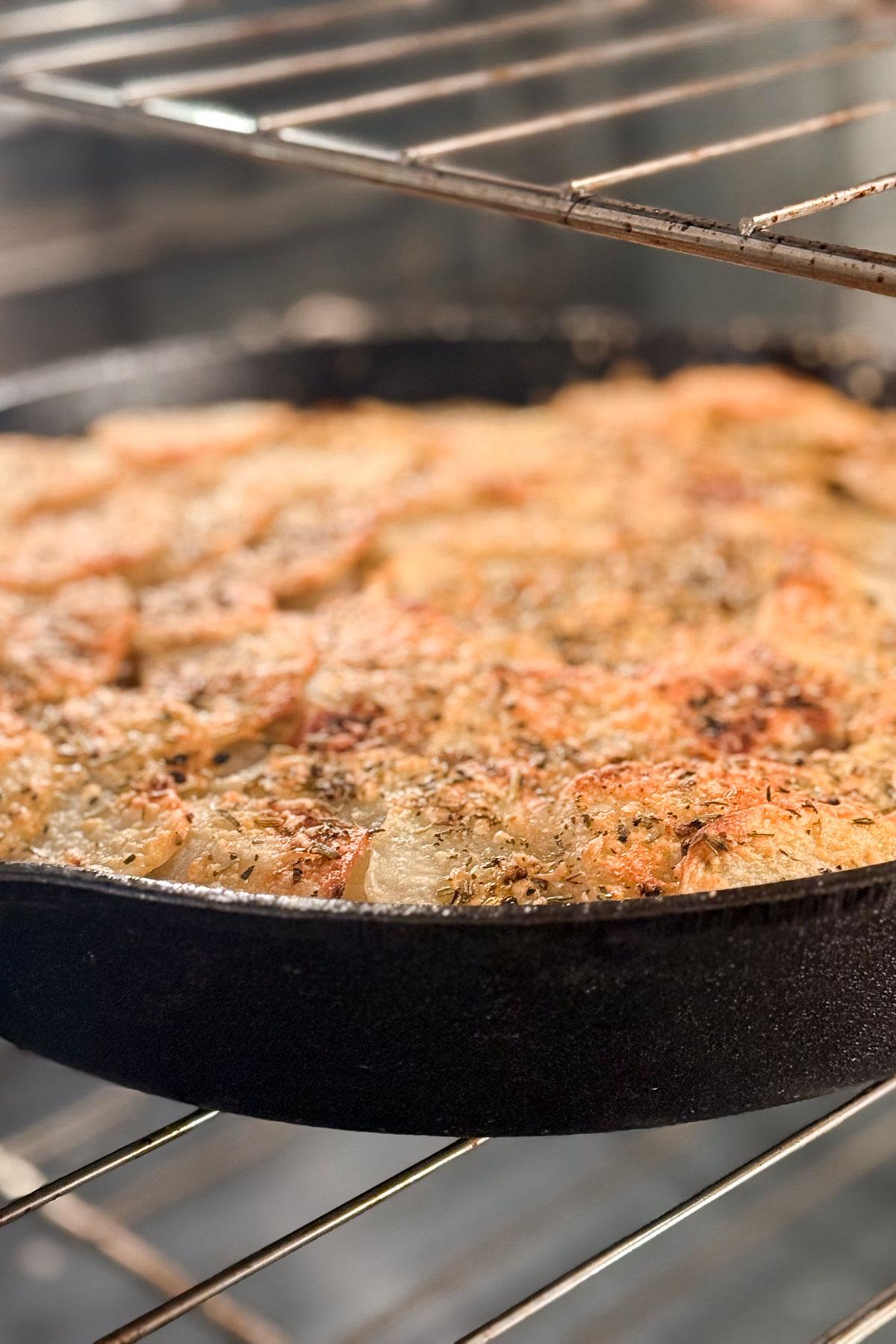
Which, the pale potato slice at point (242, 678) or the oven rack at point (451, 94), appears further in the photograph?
the pale potato slice at point (242, 678)

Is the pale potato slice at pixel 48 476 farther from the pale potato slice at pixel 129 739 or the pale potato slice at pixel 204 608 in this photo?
the pale potato slice at pixel 129 739

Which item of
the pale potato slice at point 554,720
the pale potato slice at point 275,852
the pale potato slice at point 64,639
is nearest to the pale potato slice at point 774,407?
the pale potato slice at point 554,720

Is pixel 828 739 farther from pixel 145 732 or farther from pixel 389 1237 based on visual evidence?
pixel 389 1237

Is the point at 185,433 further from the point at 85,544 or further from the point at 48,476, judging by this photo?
the point at 85,544

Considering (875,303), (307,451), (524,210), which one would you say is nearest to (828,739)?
(524,210)

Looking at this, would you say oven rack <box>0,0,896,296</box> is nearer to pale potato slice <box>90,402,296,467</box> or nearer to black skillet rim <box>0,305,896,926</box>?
black skillet rim <box>0,305,896,926</box>

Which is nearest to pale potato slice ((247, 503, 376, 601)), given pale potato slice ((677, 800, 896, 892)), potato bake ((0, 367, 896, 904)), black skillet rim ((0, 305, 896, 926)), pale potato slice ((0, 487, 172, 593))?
potato bake ((0, 367, 896, 904))

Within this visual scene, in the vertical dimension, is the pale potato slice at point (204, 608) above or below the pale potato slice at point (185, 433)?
below
